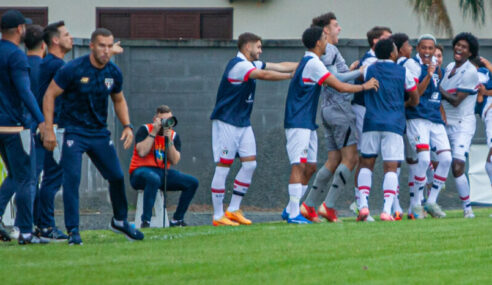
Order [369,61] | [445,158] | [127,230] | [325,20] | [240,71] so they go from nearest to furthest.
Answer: [127,230] → [240,71] → [325,20] → [445,158] → [369,61]

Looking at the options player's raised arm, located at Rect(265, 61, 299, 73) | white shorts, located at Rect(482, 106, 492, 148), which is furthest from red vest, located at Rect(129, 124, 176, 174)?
white shorts, located at Rect(482, 106, 492, 148)

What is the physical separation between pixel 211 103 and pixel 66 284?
992 cm

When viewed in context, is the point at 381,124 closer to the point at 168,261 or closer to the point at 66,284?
the point at 168,261

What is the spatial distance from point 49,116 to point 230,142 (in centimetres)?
338

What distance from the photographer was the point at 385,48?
40.7ft

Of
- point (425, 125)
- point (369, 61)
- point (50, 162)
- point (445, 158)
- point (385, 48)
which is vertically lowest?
point (445, 158)

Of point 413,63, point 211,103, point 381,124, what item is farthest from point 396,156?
point 211,103

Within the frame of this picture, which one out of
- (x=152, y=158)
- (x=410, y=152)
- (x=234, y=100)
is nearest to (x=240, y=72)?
(x=234, y=100)

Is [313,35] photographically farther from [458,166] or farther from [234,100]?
[458,166]

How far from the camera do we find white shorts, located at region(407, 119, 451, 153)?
1290 centimetres

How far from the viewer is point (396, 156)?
1242cm

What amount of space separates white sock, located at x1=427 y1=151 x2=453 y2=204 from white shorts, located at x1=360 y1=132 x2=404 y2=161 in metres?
0.96

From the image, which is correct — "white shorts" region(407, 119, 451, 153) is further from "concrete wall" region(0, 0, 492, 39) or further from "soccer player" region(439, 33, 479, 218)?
"concrete wall" region(0, 0, 492, 39)

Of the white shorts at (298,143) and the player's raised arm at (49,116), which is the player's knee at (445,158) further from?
the player's raised arm at (49,116)
